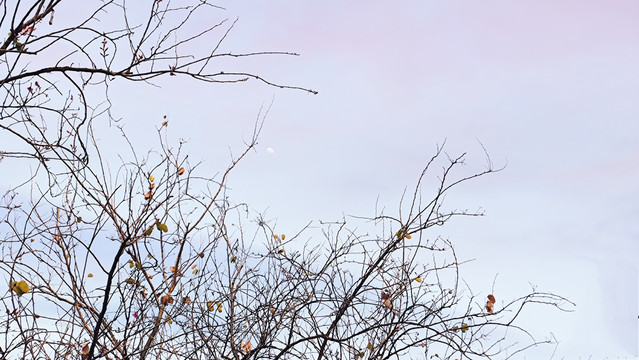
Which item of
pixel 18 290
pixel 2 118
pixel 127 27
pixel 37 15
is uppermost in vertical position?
pixel 127 27

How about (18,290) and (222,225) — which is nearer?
(18,290)

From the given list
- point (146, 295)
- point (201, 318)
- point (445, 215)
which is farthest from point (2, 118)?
point (445, 215)

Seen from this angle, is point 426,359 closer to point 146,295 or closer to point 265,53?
point 146,295

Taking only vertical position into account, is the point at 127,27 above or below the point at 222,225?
below

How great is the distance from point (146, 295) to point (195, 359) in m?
0.45

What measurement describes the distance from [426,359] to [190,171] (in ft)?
6.51

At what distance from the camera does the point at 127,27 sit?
2285 millimetres

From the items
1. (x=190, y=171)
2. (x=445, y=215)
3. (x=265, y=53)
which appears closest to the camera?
(x=265, y=53)

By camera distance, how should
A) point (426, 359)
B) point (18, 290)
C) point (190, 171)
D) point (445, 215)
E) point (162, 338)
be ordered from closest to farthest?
point (18, 290) < point (162, 338) < point (445, 215) < point (190, 171) < point (426, 359)

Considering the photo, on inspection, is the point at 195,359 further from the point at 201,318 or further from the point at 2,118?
the point at 2,118

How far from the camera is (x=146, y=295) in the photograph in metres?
3.26

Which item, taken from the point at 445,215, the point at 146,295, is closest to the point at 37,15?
the point at 146,295

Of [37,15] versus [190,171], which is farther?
[190,171]

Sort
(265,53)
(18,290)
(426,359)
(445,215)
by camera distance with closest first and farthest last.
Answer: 1. (18,290)
2. (265,53)
3. (445,215)
4. (426,359)
